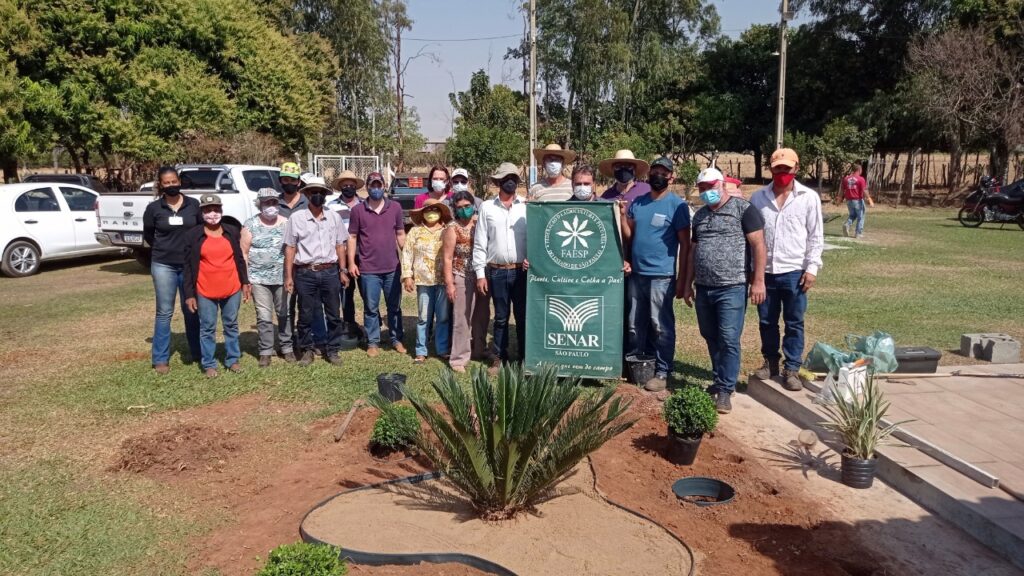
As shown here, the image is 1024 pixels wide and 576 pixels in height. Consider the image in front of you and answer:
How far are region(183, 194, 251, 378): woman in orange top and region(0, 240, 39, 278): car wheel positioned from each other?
9.25 m

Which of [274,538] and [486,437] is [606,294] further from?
[274,538]

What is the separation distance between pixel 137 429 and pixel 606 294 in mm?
3931

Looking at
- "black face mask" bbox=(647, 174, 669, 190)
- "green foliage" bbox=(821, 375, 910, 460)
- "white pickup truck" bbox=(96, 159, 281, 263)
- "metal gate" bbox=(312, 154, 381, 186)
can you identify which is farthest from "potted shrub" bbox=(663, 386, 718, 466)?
"metal gate" bbox=(312, 154, 381, 186)

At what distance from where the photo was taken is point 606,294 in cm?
673

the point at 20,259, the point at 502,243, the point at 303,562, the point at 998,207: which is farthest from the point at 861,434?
the point at 998,207

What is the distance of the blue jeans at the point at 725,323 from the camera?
586 centimetres

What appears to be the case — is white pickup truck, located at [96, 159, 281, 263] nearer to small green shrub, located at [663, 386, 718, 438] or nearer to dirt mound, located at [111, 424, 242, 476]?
dirt mound, located at [111, 424, 242, 476]

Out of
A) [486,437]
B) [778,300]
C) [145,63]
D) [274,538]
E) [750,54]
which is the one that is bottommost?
[274,538]

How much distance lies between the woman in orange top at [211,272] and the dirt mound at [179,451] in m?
1.66

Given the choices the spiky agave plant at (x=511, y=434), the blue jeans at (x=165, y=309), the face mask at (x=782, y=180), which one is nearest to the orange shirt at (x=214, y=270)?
the blue jeans at (x=165, y=309)

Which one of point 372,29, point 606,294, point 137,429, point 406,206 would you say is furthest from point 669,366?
point 372,29

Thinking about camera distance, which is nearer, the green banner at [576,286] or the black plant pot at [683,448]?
the black plant pot at [683,448]

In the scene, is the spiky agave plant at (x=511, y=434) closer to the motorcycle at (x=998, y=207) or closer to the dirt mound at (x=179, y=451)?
the dirt mound at (x=179, y=451)

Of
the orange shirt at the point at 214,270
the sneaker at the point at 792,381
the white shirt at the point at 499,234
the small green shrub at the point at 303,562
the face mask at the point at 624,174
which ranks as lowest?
the sneaker at the point at 792,381
